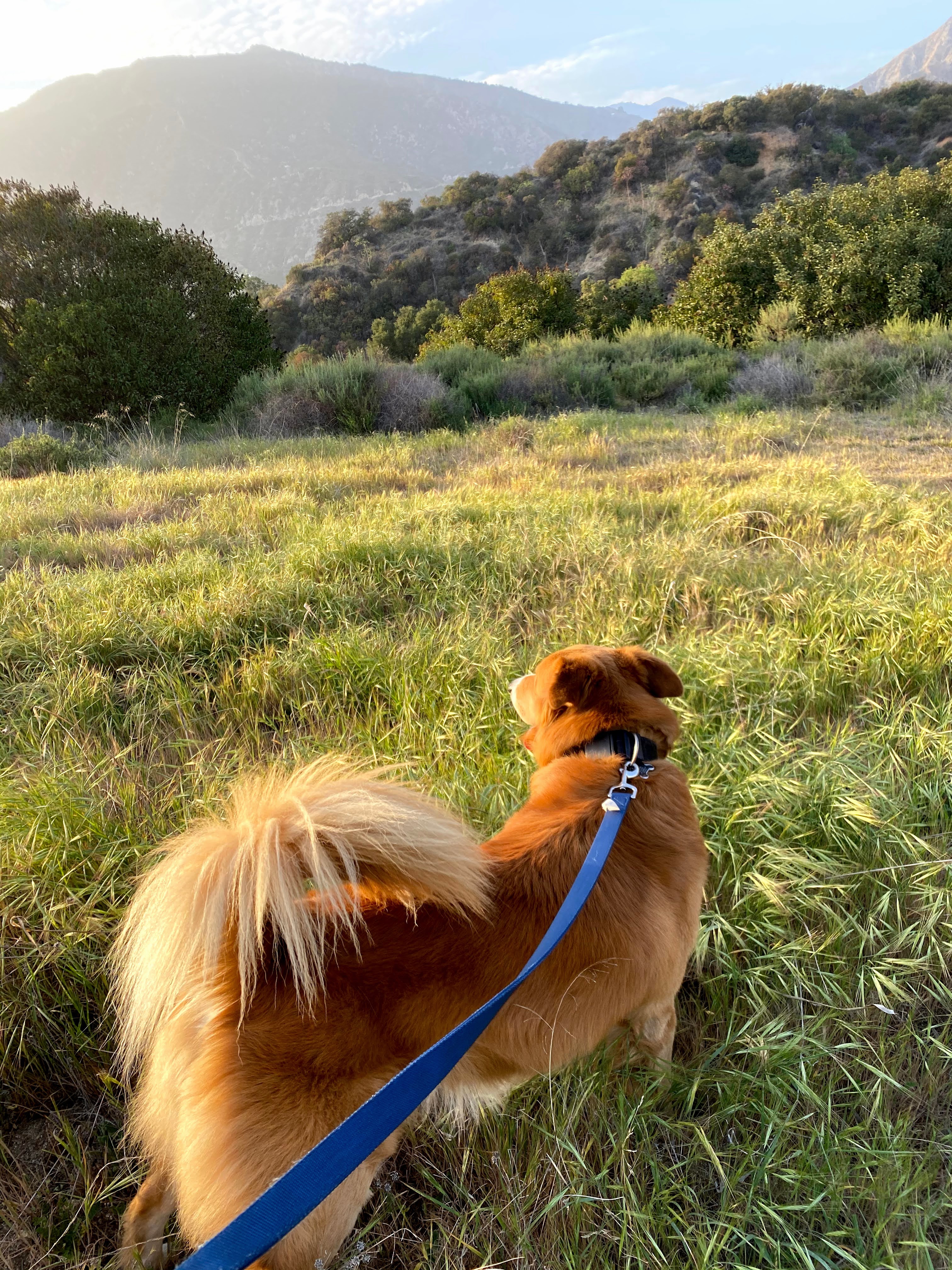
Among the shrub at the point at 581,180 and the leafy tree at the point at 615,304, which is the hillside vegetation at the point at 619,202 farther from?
the leafy tree at the point at 615,304

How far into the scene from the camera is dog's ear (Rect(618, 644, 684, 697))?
5.35ft

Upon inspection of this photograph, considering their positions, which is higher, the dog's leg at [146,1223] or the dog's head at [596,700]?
the dog's head at [596,700]

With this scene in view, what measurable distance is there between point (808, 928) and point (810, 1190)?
60 cm

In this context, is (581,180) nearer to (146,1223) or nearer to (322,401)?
(322,401)

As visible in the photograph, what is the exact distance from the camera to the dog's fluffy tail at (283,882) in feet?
3.19

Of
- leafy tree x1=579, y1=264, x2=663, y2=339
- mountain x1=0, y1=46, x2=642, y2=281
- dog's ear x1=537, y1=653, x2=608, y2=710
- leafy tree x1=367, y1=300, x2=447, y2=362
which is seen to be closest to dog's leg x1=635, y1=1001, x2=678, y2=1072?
dog's ear x1=537, y1=653, x2=608, y2=710

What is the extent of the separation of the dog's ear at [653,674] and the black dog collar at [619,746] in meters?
0.17

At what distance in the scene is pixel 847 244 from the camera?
45.5 ft

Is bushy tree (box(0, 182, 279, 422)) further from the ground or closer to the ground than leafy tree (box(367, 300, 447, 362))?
closer to the ground

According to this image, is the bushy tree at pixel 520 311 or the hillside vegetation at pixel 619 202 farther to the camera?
the hillside vegetation at pixel 619 202

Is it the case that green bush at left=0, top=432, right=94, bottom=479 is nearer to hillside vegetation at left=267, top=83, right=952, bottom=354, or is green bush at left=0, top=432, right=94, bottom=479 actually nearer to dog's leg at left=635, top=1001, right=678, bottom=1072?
dog's leg at left=635, top=1001, right=678, bottom=1072

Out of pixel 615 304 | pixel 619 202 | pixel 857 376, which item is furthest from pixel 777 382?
pixel 619 202

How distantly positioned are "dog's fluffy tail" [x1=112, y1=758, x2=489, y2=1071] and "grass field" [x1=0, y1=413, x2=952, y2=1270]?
0.57m

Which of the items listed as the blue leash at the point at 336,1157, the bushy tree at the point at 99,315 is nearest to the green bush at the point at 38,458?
the bushy tree at the point at 99,315
